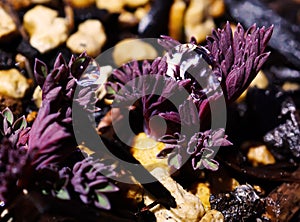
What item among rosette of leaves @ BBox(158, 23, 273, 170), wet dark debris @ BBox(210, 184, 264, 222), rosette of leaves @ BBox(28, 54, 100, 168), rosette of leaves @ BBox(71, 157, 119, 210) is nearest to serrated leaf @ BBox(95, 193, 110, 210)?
rosette of leaves @ BBox(71, 157, 119, 210)

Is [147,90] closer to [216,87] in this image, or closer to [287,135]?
[216,87]

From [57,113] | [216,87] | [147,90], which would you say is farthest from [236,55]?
[57,113]

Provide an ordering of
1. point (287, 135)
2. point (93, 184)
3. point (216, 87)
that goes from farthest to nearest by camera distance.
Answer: point (287, 135)
point (216, 87)
point (93, 184)

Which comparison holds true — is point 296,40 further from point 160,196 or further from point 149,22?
point 160,196

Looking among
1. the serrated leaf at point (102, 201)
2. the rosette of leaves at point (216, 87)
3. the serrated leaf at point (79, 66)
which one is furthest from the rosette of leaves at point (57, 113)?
the rosette of leaves at point (216, 87)

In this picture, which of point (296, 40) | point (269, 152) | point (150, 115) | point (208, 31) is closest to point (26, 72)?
point (150, 115)

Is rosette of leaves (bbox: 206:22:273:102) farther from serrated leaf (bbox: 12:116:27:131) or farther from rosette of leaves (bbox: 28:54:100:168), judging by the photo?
serrated leaf (bbox: 12:116:27:131)

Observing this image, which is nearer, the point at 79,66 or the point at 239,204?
the point at 79,66

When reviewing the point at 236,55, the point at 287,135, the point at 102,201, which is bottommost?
the point at 287,135

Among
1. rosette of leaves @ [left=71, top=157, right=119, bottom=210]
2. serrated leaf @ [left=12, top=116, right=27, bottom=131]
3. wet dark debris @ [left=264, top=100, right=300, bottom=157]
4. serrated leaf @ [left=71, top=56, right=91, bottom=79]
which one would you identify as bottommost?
wet dark debris @ [left=264, top=100, right=300, bottom=157]
